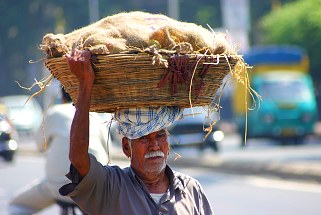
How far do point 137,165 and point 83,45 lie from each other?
631 mm

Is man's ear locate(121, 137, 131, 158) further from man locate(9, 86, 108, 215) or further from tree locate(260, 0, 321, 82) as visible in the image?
tree locate(260, 0, 321, 82)

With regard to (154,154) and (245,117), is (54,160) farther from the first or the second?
(154,154)

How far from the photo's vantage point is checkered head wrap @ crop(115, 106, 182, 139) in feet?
13.8

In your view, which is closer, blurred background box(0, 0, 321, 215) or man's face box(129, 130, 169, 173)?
man's face box(129, 130, 169, 173)

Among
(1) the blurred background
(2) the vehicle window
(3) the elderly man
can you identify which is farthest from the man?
(2) the vehicle window

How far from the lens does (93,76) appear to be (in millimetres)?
4000

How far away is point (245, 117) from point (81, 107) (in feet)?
5.28

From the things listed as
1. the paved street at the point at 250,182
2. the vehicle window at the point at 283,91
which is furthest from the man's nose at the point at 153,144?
the vehicle window at the point at 283,91

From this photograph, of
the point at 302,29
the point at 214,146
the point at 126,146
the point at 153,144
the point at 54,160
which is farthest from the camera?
the point at 302,29

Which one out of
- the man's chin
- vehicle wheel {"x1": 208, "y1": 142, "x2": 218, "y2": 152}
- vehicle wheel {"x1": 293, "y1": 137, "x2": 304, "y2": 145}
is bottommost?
vehicle wheel {"x1": 293, "y1": 137, "x2": 304, "y2": 145}

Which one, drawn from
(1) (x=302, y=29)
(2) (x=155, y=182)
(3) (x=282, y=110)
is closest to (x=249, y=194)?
(2) (x=155, y=182)

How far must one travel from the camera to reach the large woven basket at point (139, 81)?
13.2 ft

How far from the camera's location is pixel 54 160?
22.5 ft

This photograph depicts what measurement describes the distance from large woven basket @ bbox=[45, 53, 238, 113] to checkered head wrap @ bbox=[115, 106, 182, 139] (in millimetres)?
57
